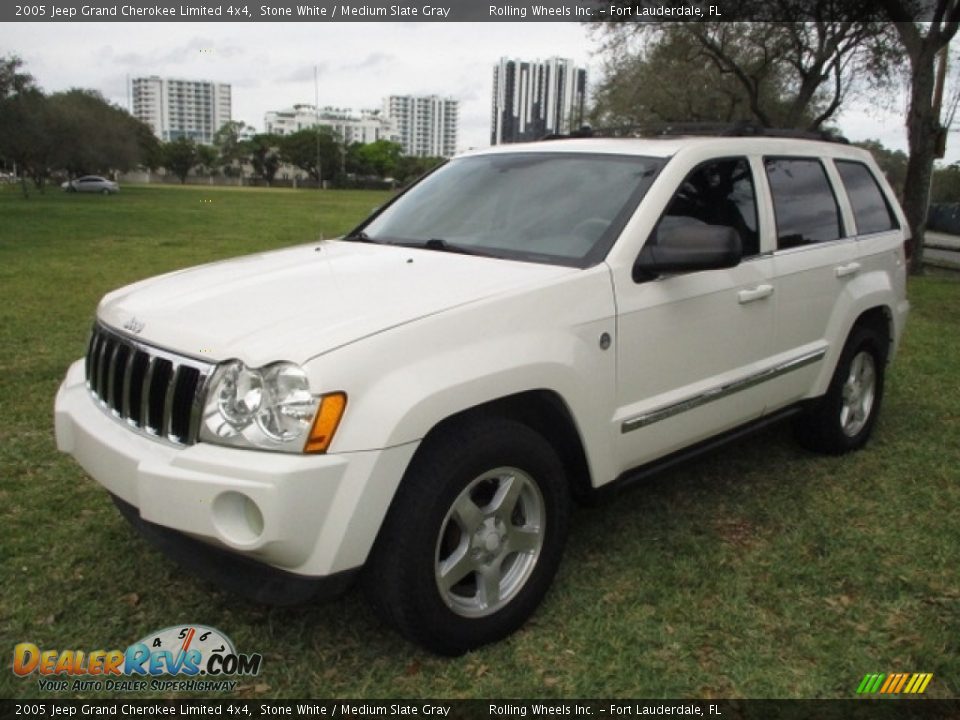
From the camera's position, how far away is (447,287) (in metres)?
→ 2.97

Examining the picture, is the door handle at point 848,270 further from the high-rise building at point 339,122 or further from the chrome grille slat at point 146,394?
the high-rise building at point 339,122

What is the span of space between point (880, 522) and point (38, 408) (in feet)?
16.5

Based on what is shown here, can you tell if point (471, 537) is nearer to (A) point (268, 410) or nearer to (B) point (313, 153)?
(A) point (268, 410)

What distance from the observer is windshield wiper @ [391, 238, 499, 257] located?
11.4 ft

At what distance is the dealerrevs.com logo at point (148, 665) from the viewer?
9.09 ft

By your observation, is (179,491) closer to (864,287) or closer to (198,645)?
(198,645)

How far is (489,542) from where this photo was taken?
2908 millimetres

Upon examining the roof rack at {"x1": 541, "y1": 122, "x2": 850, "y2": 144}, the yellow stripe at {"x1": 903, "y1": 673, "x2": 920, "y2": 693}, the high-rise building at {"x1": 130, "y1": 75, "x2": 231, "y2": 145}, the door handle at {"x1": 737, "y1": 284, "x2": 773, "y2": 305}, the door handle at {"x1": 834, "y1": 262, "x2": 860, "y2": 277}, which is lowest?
the yellow stripe at {"x1": 903, "y1": 673, "x2": 920, "y2": 693}

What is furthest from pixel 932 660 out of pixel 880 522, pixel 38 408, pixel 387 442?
pixel 38 408

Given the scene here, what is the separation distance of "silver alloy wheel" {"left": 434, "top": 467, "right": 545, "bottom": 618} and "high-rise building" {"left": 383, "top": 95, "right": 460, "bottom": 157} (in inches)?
5938

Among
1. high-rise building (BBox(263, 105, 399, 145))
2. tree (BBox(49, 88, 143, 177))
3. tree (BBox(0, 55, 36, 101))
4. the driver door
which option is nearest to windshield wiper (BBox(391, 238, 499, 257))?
the driver door

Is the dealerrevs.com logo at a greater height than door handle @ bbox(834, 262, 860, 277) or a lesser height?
lesser

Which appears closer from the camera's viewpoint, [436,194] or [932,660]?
[932,660]

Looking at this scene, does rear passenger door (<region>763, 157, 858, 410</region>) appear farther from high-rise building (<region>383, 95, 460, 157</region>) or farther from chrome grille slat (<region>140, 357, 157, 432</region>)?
high-rise building (<region>383, 95, 460, 157</region>)
